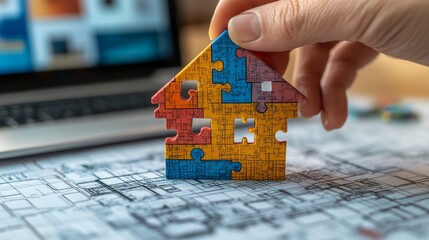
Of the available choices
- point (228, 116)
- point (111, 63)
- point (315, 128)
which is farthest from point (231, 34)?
point (111, 63)

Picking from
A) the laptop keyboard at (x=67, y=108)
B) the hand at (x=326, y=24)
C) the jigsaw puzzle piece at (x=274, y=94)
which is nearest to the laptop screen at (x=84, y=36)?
the laptop keyboard at (x=67, y=108)

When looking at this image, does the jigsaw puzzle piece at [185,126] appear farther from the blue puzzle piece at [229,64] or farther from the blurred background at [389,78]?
the blurred background at [389,78]

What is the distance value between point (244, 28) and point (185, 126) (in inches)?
5.7

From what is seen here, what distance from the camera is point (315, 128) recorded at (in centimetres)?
107

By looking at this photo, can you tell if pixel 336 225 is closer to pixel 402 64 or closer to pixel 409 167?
pixel 409 167

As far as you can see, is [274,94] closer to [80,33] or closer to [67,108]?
[67,108]

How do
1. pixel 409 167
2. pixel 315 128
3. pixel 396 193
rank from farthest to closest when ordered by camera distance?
pixel 315 128, pixel 409 167, pixel 396 193

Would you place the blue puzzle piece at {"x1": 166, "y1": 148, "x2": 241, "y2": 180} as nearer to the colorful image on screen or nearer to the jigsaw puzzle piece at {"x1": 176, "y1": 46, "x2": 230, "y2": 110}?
the jigsaw puzzle piece at {"x1": 176, "y1": 46, "x2": 230, "y2": 110}

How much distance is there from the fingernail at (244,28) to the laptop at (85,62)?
12.6 inches

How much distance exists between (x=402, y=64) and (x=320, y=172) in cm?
82

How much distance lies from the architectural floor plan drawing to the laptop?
0.47 ft

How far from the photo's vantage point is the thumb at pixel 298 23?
687 millimetres

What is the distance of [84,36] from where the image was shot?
4.12ft

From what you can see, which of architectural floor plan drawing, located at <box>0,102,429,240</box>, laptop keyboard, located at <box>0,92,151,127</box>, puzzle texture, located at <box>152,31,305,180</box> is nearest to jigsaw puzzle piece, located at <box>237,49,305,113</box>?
puzzle texture, located at <box>152,31,305,180</box>
